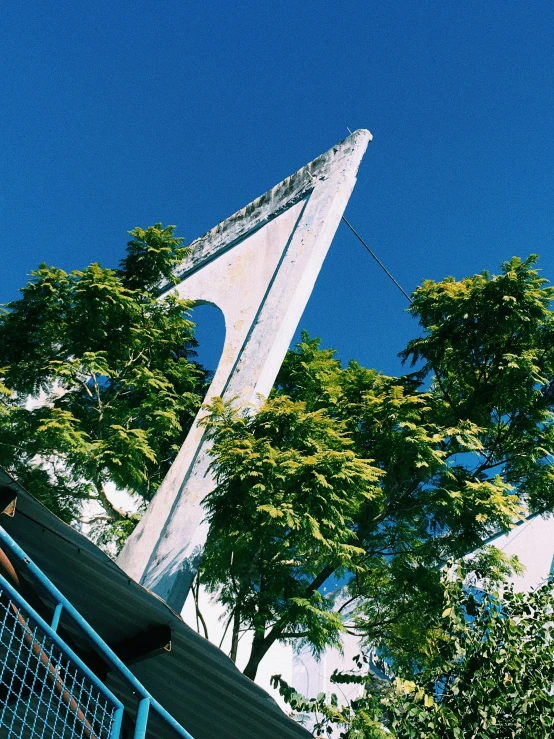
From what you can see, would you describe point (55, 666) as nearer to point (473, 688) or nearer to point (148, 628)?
point (148, 628)

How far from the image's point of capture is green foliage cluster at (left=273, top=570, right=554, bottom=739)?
602 centimetres

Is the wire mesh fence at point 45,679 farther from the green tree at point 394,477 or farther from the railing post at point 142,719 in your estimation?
the green tree at point 394,477

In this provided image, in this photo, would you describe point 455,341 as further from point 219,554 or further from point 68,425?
point 68,425

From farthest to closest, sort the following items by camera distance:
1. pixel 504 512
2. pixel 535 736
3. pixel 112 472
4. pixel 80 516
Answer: pixel 80 516 → pixel 112 472 → pixel 504 512 → pixel 535 736

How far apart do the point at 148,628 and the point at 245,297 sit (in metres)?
9.60

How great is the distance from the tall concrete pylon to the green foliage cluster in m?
4.28

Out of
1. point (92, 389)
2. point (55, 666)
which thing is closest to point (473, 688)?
point (55, 666)

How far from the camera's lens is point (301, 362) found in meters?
14.5

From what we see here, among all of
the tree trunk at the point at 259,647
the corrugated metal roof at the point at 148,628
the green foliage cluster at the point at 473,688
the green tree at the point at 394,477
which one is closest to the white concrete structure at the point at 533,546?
the green tree at the point at 394,477

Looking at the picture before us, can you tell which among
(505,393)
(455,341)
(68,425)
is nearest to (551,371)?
(505,393)

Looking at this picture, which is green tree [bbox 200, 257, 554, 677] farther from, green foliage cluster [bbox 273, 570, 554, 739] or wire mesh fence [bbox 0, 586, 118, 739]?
wire mesh fence [bbox 0, 586, 118, 739]

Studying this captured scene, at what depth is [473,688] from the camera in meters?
6.17

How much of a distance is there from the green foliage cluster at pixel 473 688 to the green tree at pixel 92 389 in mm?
5968

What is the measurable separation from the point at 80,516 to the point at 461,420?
6.82 metres
